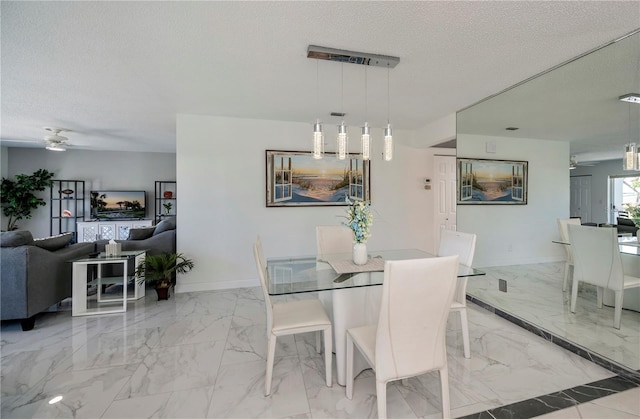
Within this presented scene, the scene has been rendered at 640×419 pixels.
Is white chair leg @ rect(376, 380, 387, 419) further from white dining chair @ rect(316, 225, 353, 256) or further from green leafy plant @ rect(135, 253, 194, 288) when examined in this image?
green leafy plant @ rect(135, 253, 194, 288)

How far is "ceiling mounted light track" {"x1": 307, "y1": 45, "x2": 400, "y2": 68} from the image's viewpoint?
79.2 inches

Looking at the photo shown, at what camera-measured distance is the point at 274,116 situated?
12.2 feet

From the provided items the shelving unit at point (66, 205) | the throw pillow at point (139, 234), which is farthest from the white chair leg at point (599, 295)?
the shelving unit at point (66, 205)

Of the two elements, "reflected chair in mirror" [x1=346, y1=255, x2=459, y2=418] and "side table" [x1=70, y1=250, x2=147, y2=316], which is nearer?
"reflected chair in mirror" [x1=346, y1=255, x2=459, y2=418]

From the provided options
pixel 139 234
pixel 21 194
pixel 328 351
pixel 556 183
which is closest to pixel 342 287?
pixel 328 351

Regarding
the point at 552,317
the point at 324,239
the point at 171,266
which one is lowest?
the point at 552,317

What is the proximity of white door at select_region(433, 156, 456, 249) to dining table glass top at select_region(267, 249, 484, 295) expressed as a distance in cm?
237

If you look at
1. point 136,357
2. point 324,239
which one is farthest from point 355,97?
point 136,357

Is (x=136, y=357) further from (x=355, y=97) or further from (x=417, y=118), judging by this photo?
(x=417, y=118)

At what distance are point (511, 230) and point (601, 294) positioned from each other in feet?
3.73

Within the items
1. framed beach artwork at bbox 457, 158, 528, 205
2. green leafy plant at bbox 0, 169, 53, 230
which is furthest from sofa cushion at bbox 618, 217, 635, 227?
green leafy plant at bbox 0, 169, 53, 230

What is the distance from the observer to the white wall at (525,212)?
268 cm

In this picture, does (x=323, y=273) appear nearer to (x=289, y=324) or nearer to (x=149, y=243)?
(x=289, y=324)

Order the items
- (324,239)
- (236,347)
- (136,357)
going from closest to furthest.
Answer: (136,357), (236,347), (324,239)
